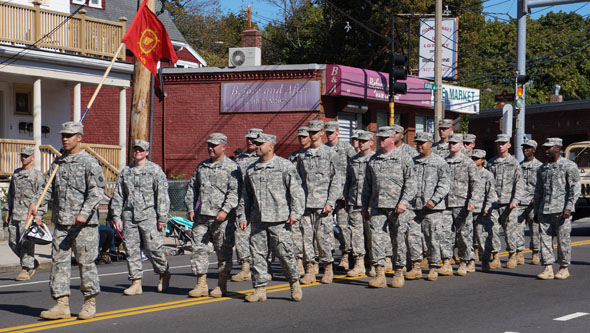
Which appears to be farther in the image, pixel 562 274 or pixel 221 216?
pixel 562 274

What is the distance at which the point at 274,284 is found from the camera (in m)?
12.0

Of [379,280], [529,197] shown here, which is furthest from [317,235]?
[529,197]

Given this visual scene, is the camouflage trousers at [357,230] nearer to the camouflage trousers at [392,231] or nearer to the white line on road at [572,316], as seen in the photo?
the camouflage trousers at [392,231]

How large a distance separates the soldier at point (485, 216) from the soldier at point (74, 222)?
6.49m

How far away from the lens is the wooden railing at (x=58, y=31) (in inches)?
913

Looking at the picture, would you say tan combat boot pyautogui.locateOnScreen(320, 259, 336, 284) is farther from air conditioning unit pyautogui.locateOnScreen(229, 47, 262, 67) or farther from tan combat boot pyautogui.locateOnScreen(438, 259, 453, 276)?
air conditioning unit pyautogui.locateOnScreen(229, 47, 262, 67)

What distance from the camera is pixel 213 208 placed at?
10781 millimetres

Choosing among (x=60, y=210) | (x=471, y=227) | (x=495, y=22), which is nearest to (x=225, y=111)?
(x=471, y=227)

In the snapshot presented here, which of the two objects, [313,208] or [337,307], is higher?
[313,208]

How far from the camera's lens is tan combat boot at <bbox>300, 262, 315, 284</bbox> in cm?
1195

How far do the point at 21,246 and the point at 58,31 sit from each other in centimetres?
1268

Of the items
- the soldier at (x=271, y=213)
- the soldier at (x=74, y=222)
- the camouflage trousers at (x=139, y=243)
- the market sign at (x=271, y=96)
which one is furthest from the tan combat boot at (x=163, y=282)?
the market sign at (x=271, y=96)

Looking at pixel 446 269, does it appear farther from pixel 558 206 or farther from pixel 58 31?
pixel 58 31

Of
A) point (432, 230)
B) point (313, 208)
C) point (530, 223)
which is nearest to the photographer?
point (313, 208)
